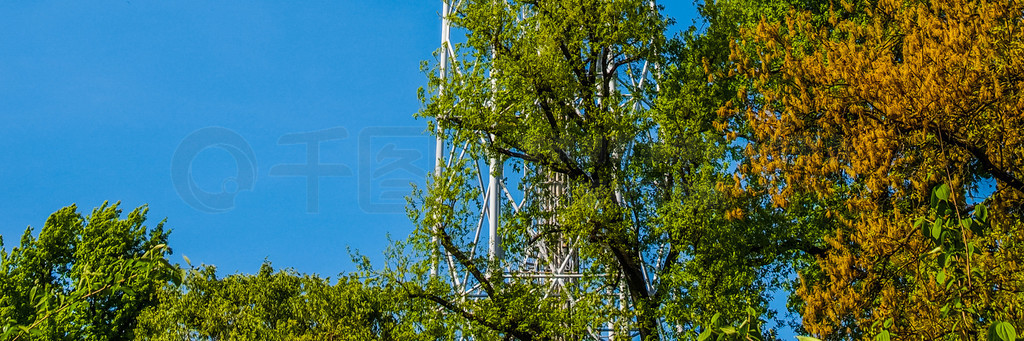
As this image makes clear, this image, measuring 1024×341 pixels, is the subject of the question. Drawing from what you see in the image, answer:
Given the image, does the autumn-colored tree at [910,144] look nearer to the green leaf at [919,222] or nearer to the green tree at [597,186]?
the green tree at [597,186]

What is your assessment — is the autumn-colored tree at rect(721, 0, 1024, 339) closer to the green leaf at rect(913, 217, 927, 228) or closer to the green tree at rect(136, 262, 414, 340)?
the green leaf at rect(913, 217, 927, 228)

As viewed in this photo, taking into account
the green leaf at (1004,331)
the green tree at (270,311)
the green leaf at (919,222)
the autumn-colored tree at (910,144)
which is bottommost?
the green leaf at (1004,331)

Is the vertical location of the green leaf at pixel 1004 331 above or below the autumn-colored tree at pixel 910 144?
below

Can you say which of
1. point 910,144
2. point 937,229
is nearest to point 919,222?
point 937,229

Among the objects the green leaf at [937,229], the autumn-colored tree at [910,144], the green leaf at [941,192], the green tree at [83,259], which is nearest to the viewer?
the green leaf at [941,192]

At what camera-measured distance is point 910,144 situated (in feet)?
26.9

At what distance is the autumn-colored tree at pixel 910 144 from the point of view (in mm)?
7723

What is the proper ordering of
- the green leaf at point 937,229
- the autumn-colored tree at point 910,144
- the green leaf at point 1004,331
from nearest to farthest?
1. the green leaf at point 1004,331
2. the green leaf at point 937,229
3. the autumn-colored tree at point 910,144

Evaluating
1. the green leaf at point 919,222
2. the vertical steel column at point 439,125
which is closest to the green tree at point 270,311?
the vertical steel column at point 439,125

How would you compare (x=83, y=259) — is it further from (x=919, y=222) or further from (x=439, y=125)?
(x=919, y=222)

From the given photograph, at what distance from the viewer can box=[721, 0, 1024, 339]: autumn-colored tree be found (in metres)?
7.72

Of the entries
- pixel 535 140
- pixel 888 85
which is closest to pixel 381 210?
pixel 535 140

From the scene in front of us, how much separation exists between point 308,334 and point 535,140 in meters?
6.48

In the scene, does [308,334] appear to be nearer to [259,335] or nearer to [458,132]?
[259,335]
